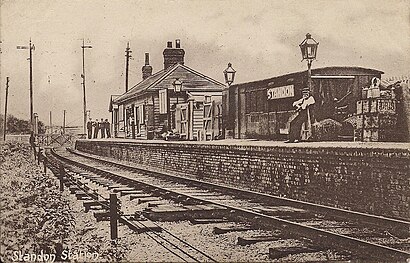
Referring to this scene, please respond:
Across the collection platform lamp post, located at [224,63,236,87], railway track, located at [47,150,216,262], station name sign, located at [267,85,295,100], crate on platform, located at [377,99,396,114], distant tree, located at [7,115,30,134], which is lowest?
railway track, located at [47,150,216,262]

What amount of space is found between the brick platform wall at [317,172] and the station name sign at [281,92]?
7.19 feet

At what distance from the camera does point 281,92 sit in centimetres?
1103

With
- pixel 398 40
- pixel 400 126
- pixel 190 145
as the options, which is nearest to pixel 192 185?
pixel 190 145

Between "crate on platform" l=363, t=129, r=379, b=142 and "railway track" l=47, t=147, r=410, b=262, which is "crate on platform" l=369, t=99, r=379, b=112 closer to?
"crate on platform" l=363, t=129, r=379, b=142

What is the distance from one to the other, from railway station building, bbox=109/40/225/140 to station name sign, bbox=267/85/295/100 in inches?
84.7

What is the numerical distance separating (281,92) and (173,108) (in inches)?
263

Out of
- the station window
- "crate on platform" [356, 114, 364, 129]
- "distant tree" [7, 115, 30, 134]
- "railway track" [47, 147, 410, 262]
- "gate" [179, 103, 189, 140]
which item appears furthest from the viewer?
the station window

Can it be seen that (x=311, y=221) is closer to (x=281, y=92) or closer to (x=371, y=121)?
(x=371, y=121)

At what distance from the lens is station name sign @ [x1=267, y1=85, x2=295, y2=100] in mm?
10680

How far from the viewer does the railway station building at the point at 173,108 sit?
14.5 metres

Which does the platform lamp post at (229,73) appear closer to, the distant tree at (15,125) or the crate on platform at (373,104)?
the crate on platform at (373,104)

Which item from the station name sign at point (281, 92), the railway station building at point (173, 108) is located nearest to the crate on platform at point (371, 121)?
the station name sign at point (281, 92)

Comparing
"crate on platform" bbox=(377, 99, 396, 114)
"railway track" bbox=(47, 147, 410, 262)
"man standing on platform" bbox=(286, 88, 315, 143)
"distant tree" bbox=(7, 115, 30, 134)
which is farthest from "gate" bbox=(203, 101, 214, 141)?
"distant tree" bbox=(7, 115, 30, 134)

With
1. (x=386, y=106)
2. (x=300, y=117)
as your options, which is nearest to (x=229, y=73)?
(x=300, y=117)
